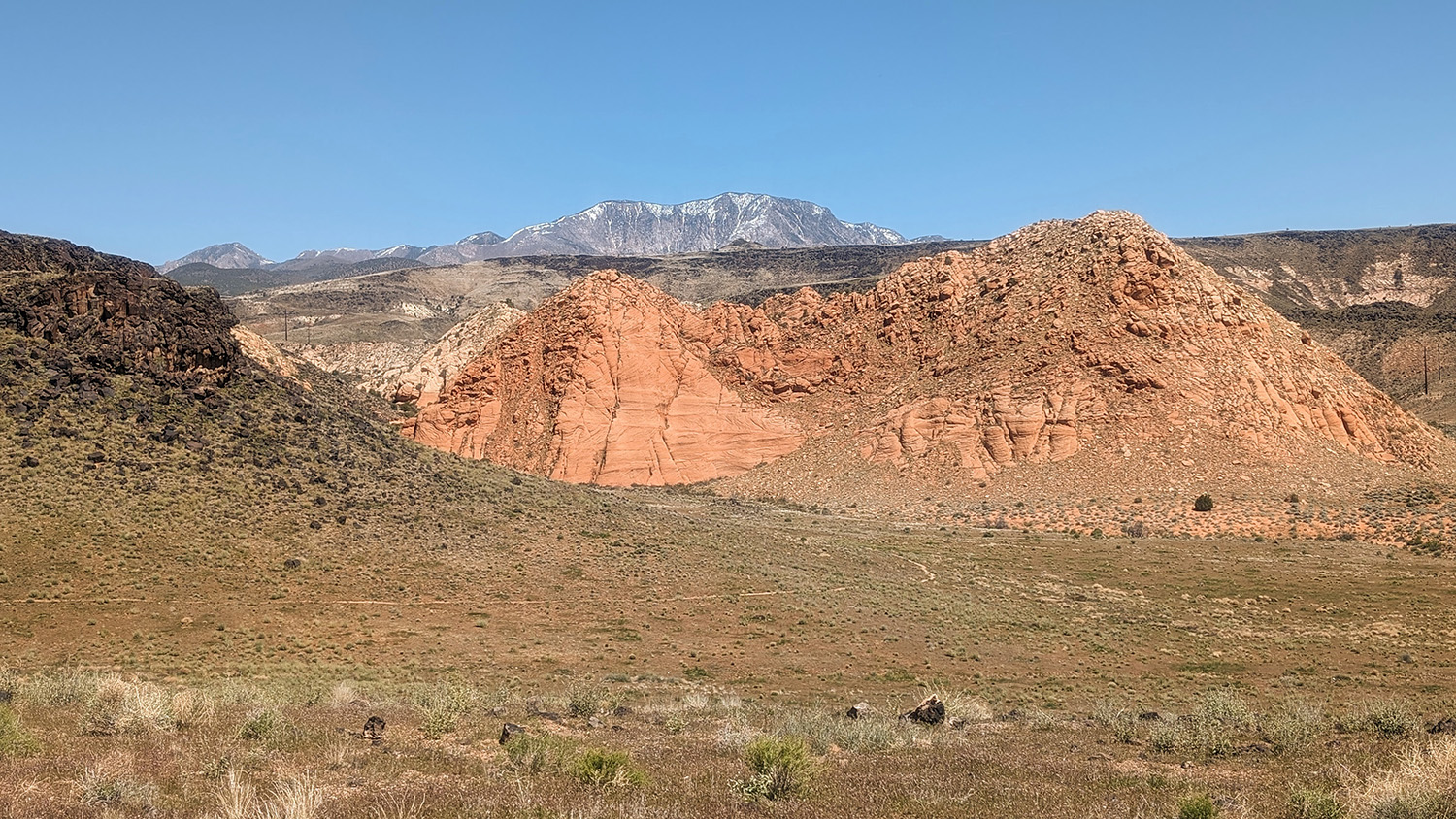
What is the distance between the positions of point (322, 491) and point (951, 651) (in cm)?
2004

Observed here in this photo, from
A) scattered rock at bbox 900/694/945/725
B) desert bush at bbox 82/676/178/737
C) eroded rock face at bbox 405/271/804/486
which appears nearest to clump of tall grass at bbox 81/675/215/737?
desert bush at bbox 82/676/178/737

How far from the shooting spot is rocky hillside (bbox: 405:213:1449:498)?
1790 inches

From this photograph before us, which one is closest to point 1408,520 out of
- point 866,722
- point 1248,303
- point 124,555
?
point 1248,303

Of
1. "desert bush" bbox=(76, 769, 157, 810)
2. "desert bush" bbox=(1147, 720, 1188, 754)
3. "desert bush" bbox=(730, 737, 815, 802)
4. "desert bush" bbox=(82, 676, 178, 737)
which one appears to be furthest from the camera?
"desert bush" bbox=(1147, 720, 1188, 754)

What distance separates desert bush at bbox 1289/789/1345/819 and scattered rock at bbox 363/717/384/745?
904 centimetres

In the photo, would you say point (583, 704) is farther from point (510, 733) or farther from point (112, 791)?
point (112, 791)

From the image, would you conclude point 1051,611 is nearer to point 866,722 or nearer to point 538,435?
point 866,722

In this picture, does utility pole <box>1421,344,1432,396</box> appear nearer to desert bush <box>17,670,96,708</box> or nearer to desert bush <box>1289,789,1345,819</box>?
desert bush <box>1289,789,1345,819</box>

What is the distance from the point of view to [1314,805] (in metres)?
6.87

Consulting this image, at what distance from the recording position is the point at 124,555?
72.4 feet

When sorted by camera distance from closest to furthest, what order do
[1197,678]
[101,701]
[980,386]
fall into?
[101,701]
[1197,678]
[980,386]

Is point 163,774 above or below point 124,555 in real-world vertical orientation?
above

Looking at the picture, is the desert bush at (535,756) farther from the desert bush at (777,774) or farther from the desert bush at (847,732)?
the desert bush at (847,732)

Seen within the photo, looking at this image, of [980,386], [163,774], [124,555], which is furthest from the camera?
[980,386]
